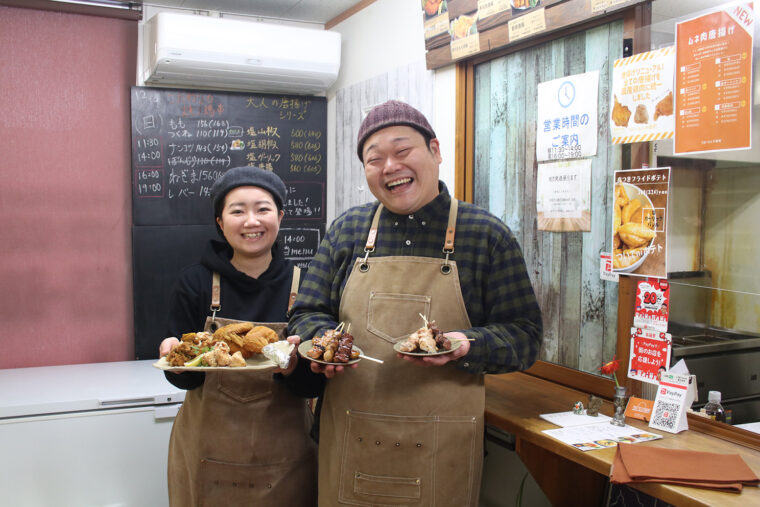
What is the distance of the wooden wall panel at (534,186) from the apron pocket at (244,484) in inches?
44.5

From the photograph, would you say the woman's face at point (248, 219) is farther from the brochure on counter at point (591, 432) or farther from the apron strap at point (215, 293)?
the brochure on counter at point (591, 432)

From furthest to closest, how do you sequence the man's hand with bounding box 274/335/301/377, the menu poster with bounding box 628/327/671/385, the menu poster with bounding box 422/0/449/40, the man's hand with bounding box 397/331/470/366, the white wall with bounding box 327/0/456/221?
the white wall with bounding box 327/0/456/221 < the menu poster with bounding box 422/0/449/40 < the menu poster with bounding box 628/327/671/385 < the man's hand with bounding box 274/335/301/377 < the man's hand with bounding box 397/331/470/366

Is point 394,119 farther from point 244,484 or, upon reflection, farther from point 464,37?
point 244,484

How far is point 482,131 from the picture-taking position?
281cm

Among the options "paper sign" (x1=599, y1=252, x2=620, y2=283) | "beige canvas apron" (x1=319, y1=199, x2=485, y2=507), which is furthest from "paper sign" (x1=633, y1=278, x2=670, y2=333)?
"beige canvas apron" (x1=319, y1=199, x2=485, y2=507)

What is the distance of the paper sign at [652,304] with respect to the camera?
193 cm

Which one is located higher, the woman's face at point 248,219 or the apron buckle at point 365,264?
the woman's face at point 248,219

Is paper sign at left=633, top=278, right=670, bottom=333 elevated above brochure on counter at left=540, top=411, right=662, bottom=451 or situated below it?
above

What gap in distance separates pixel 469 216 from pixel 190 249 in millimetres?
2421

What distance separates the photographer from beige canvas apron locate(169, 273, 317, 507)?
206 centimetres

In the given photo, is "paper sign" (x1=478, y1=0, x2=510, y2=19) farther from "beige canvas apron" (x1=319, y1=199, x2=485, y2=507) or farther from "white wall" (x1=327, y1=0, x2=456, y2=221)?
"beige canvas apron" (x1=319, y1=199, x2=485, y2=507)

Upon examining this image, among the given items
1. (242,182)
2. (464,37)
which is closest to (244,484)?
(242,182)

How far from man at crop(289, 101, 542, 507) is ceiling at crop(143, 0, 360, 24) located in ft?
7.30

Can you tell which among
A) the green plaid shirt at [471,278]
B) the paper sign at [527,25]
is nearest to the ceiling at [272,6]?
the paper sign at [527,25]
